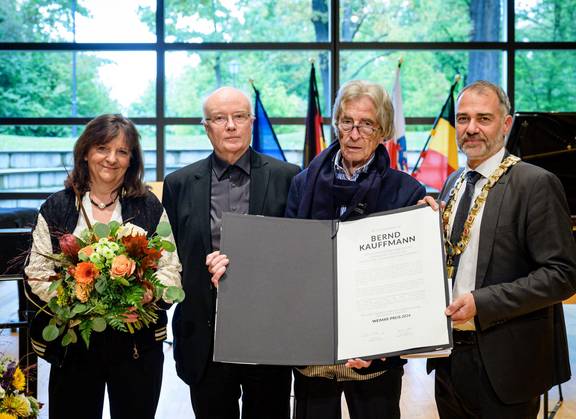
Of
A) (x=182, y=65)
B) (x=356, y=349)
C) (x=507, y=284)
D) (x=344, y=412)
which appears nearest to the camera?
(x=356, y=349)

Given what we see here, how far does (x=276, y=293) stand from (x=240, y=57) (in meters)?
6.24

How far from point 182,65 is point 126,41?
2.47 feet

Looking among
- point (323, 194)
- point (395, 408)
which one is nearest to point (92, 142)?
point (323, 194)

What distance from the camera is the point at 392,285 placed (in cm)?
189

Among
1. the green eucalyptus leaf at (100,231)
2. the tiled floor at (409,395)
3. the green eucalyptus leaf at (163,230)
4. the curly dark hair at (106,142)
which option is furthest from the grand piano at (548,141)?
the green eucalyptus leaf at (100,231)

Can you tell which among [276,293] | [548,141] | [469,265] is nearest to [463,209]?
[469,265]

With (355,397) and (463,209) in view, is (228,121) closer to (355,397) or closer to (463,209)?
(463,209)

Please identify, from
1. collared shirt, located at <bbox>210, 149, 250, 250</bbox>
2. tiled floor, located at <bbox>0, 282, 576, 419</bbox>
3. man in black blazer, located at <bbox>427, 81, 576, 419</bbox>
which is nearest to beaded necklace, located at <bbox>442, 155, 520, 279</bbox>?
man in black blazer, located at <bbox>427, 81, 576, 419</bbox>

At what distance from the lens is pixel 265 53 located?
7.75 metres

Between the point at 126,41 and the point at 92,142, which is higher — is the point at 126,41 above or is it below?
above

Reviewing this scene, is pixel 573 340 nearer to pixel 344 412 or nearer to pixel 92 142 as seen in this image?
pixel 344 412

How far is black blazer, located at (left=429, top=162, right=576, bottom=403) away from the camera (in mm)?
1973

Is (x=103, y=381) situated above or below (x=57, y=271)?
below

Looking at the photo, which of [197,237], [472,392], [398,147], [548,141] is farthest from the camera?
[398,147]
